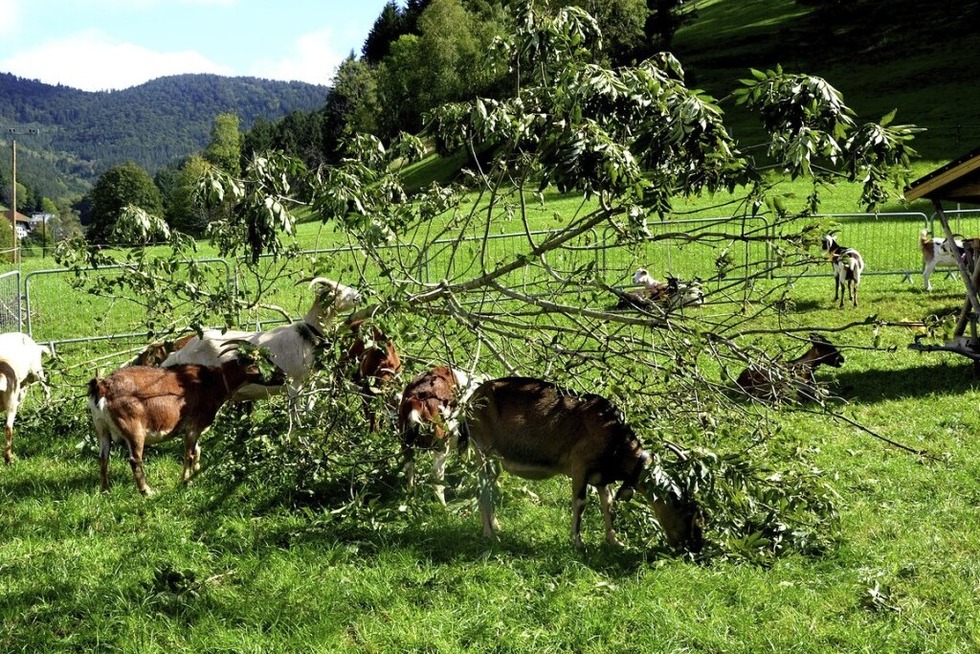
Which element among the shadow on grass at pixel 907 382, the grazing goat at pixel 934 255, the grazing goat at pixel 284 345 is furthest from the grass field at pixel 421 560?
the grazing goat at pixel 934 255

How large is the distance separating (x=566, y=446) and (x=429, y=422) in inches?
47.1

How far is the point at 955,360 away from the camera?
42.4 ft

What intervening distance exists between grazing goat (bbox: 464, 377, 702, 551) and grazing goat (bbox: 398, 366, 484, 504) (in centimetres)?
24

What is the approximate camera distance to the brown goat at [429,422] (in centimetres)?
764

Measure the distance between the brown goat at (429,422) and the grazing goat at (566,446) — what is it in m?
0.27

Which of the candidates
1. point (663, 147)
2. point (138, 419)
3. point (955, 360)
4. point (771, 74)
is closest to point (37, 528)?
point (138, 419)

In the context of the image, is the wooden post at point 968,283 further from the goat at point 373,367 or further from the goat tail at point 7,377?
the goat tail at point 7,377

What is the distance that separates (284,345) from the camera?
967 centimetres

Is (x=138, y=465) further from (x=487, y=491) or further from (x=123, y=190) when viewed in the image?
(x=123, y=190)

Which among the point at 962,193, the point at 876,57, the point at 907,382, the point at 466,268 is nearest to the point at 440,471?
the point at 907,382

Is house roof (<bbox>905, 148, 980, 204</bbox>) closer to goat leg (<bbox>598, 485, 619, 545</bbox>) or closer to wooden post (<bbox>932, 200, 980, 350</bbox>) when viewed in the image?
wooden post (<bbox>932, 200, 980, 350</bbox>)

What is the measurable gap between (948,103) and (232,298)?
1752 inches

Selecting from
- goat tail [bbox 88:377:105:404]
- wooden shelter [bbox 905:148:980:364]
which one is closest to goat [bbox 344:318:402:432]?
goat tail [bbox 88:377:105:404]

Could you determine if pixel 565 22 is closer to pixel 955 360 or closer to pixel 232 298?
pixel 232 298
